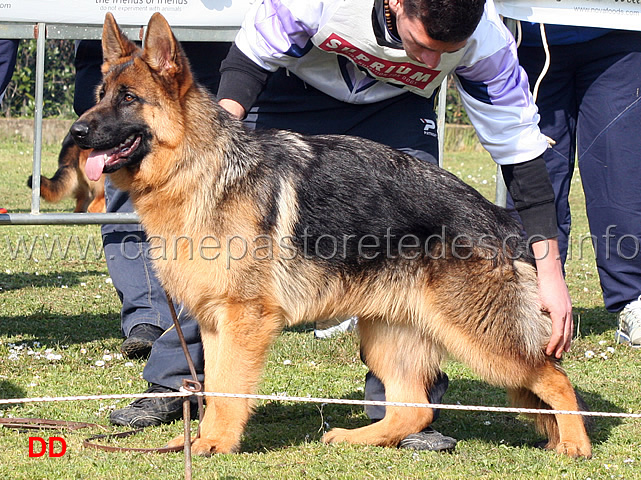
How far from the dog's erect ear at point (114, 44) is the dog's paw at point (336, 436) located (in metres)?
1.93

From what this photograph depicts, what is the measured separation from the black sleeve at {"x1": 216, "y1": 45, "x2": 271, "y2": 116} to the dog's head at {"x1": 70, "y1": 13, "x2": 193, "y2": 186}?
0.32 m

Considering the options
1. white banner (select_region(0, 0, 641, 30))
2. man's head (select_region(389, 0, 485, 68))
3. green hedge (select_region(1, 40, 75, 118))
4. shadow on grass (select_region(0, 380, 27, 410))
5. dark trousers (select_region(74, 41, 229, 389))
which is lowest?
green hedge (select_region(1, 40, 75, 118))

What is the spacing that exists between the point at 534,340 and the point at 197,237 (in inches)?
60.2

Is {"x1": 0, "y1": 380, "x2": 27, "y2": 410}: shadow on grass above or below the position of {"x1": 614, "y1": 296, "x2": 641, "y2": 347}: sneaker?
below

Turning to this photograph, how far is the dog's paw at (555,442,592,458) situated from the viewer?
354 cm

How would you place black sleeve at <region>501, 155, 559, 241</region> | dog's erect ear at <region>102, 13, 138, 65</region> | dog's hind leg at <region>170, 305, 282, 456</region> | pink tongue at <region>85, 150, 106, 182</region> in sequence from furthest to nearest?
black sleeve at <region>501, 155, 559, 241</region>
dog's erect ear at <region>102, 13, 138, 65</region>
dog's hind leg at <region>170, 305, 282, 456</region>
pink tongue at <region>85, 150, 106, 182</region>

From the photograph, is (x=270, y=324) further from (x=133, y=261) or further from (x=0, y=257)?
(x=0, y=257)

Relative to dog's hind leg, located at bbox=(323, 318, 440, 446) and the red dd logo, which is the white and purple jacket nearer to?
dog's hind leg, located at bbox=(323, 318, 440, 446)

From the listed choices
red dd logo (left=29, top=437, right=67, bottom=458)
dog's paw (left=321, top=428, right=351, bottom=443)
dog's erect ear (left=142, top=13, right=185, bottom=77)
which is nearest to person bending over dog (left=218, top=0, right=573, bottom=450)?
dog's paw (left=321, top=428, right=351, bottom=443)

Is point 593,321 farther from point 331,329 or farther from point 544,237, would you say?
point 544,237

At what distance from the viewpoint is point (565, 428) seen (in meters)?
3.59

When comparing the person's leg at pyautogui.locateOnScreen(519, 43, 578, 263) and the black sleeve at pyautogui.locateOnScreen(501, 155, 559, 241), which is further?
the person's leg at pyautogui.locateOnScreen(519, 43, 578, 263)

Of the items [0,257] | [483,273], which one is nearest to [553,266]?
[483,273]

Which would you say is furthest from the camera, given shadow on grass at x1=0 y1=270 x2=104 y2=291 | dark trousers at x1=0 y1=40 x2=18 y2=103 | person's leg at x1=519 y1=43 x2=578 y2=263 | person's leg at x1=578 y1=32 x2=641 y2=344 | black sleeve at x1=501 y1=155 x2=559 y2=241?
shadow on grass at x1=0 y1=270 x2=104 y2=291
